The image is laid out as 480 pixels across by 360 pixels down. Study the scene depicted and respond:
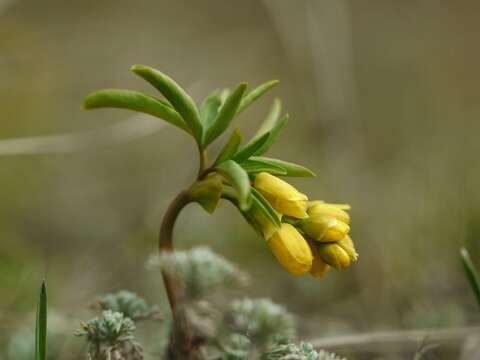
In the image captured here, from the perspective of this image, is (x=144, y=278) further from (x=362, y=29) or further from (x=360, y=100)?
(x=362, y=29)

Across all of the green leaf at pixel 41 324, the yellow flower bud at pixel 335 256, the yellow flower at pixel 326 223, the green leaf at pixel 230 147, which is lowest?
the green leaf at pixel 41 324

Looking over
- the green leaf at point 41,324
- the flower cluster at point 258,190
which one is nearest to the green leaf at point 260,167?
the flower cluster at point 258,190

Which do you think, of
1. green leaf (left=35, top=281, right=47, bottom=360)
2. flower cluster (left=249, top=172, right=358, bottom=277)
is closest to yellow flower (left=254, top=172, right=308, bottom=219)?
flower cluster (left=249, top=172, right=358, bottom=277)

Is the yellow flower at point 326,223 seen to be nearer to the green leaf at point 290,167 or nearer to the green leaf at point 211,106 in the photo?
the green leaf at point 290,167

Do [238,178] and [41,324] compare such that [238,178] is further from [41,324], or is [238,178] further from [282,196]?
[41,324]

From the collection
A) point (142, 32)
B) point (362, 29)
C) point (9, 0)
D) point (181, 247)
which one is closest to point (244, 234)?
point (181, 247)

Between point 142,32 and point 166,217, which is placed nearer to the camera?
point 166,217
